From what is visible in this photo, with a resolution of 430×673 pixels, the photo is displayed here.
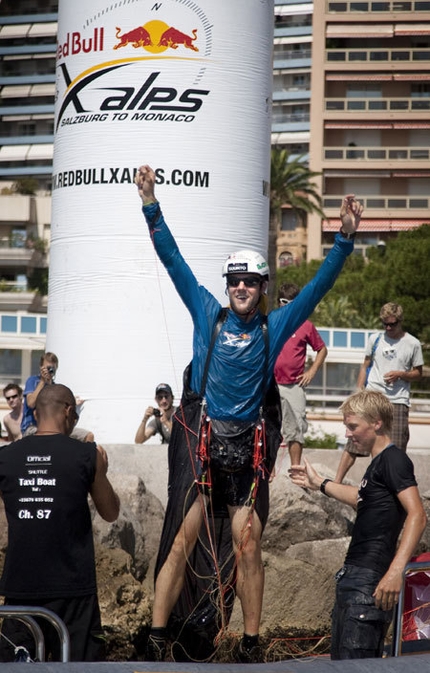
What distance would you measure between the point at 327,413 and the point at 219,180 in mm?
21548

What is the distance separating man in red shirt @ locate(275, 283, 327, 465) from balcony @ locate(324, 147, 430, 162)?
244 feet

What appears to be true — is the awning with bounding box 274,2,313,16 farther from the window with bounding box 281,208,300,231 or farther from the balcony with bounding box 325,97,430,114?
the window with bounding box 281,208,300,231

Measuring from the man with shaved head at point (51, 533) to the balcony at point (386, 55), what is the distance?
83.7m

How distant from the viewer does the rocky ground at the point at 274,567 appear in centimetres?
874

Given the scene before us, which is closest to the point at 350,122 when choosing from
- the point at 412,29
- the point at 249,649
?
the point at 412,29

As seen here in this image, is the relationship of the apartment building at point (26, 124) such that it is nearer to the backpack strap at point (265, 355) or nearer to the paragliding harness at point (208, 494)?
the paragliding harness at point (208, 494)

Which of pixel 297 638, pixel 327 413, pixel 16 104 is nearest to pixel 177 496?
pixel 297 638

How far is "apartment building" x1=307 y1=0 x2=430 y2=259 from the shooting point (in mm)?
85188

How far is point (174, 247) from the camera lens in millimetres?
7023

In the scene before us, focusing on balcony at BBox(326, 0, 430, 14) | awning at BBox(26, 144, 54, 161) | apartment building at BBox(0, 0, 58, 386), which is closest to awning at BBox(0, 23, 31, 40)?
apartment building at BBox(0, 0, 58, 386)

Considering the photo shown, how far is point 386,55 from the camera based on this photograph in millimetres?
86500

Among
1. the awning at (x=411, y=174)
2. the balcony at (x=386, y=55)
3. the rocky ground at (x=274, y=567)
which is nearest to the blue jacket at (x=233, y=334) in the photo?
the rocky ground at (x=274, y=567)

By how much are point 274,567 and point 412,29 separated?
80942 mm

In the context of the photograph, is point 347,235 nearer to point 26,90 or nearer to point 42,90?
point 42,90
